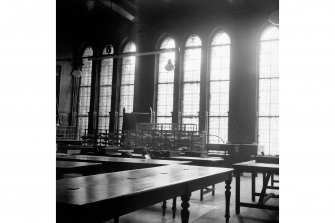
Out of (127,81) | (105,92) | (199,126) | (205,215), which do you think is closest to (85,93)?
(105,92)

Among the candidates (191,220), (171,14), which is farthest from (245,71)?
(191,220)

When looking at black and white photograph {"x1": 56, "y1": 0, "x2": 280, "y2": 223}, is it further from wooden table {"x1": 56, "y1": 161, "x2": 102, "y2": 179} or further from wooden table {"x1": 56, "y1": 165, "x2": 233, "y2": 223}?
wooden table {"x1": 56, "y1": 165, "x2": 233, "y2": 223}

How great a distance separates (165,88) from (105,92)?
9.01ft

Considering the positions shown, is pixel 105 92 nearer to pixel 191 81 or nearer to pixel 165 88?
pixel 165 88

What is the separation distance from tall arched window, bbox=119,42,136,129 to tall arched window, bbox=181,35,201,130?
2250 mm

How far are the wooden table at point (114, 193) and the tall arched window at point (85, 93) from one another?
11.9 meters

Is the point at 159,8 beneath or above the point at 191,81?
above

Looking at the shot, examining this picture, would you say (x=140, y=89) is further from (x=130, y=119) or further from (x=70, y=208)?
(x=70, y=208)

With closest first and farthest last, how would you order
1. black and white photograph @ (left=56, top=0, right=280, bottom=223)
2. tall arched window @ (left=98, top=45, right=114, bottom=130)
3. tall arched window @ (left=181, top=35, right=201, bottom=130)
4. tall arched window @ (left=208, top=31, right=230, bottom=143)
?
black and white photograph @ (left=56, top=0, right=280, bottom=223) → tall arched window @ (left=208, top=31, right=230, bottom=143) → tall arched window @ (left=181, top=35, right=201, bottom=130) → tall arched window @ (left=98, top=45, right=114, bottom=130)

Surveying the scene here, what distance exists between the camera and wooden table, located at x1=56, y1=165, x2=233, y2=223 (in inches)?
68.2

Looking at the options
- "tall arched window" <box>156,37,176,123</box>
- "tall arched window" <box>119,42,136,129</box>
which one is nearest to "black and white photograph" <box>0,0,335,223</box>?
"tall arched window" <box>156,37,176,123</box>

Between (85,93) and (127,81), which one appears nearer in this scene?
(127,81)

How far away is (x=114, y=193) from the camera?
6.68 ft
